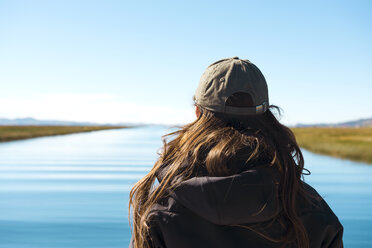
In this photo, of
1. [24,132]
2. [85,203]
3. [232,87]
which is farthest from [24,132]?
[232,87]

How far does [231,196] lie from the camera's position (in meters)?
1.49

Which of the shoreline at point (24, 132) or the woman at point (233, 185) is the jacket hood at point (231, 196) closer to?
the woman at point (233, 185)

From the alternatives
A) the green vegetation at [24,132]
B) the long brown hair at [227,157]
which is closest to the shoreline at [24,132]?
the green vegetation at [24,132]

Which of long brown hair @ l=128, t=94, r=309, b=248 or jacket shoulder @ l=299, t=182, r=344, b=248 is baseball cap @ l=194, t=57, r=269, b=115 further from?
jacket shoulder @ l=299, t=182, r=344, b=248

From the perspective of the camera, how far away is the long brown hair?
1571 mm

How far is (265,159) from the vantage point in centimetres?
162

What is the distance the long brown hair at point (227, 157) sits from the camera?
1.57 metres

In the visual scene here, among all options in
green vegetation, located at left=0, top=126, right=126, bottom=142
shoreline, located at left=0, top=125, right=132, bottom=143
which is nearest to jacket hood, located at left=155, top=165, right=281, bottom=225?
shoreline, located at left=0, top=125, right=132, bottom=143

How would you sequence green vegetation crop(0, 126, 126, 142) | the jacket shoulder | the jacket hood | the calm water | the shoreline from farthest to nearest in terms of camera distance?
1. green vegetation crop(0, 126, 126, 142)
2. the shoreline
3. the calm water
4. the jacket shoulder
5. the jacket hood

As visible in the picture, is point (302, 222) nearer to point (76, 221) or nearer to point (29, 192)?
point (76, 221)

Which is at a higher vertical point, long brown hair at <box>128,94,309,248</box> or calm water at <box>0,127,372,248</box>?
long brown hair at <box>128,94,309,248</box>

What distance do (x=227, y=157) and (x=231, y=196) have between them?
16 cm

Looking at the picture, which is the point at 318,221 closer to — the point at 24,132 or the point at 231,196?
the point at 231,196

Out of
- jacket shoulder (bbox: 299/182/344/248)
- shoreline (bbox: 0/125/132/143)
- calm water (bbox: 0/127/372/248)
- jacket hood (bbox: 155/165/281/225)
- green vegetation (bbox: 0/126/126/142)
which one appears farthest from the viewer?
green vegetation (bbox: 0/126/126/142)
